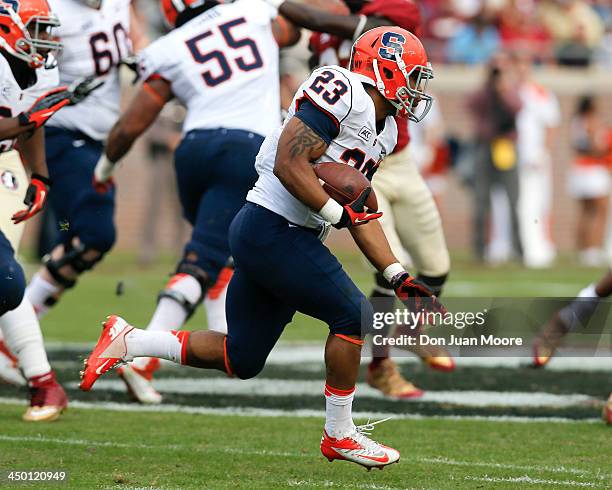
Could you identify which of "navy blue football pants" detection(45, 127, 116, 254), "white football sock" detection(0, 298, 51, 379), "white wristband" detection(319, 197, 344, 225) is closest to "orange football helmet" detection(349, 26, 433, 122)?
"white wristband" detection(319, 197, 344, 225)

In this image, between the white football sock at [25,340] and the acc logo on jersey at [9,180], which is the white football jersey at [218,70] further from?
the white football sock at [25,340]

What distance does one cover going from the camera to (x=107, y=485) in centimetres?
397

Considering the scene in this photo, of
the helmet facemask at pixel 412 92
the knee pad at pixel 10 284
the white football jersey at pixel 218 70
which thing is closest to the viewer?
the helmet facemask at pixel 412 92

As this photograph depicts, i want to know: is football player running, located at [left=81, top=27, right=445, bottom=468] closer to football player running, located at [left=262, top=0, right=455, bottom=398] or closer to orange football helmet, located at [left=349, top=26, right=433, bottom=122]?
orange football helmet, located at [left=349, top=26, right=433, bottom=122]

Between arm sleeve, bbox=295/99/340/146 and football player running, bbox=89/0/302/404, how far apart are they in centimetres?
147

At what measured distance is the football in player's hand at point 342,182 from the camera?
4062mm

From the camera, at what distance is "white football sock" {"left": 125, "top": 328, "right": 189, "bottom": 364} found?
4520mm

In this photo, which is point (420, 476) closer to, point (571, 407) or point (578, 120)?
point (571, 407)

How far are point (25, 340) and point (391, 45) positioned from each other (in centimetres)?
202

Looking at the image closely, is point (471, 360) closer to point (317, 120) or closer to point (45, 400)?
point (45, 400)

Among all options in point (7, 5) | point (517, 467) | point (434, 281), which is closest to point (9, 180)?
point (7, 5)

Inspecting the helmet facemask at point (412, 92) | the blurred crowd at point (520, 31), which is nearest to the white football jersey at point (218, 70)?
the helmet facemask at point (412, 92)

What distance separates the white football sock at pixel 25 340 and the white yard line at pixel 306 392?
0.78m

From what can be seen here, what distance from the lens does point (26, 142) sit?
526cm
